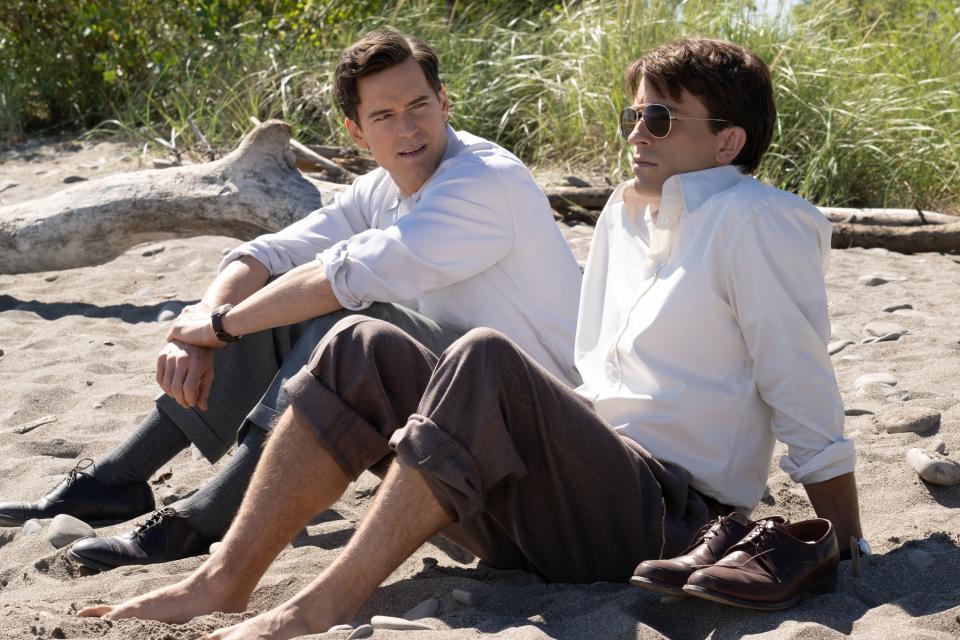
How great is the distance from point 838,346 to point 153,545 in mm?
2747

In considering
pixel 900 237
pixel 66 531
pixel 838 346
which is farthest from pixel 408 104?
pixel 900 237

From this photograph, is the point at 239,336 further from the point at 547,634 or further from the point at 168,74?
the point at 168,74

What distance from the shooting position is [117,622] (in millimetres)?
2418

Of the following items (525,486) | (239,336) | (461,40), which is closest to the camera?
(525,486)

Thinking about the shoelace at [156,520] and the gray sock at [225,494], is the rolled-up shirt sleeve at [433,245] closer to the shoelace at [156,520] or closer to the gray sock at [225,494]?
the gray sock at [225,494]

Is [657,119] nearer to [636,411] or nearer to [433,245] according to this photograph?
[636,411]

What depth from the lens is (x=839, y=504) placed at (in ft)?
7.88

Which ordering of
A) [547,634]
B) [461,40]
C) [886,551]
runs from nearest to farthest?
[547,634]
[886,551]
[461,40]

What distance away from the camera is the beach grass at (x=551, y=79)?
7.14 m

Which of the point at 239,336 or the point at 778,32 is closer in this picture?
the point at 239,336

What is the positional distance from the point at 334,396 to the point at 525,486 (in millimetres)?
442

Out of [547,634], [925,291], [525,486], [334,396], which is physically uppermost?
[334,396]

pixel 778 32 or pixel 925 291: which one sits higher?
pixel 778 32

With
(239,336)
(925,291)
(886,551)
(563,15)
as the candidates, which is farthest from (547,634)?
(563,15)
